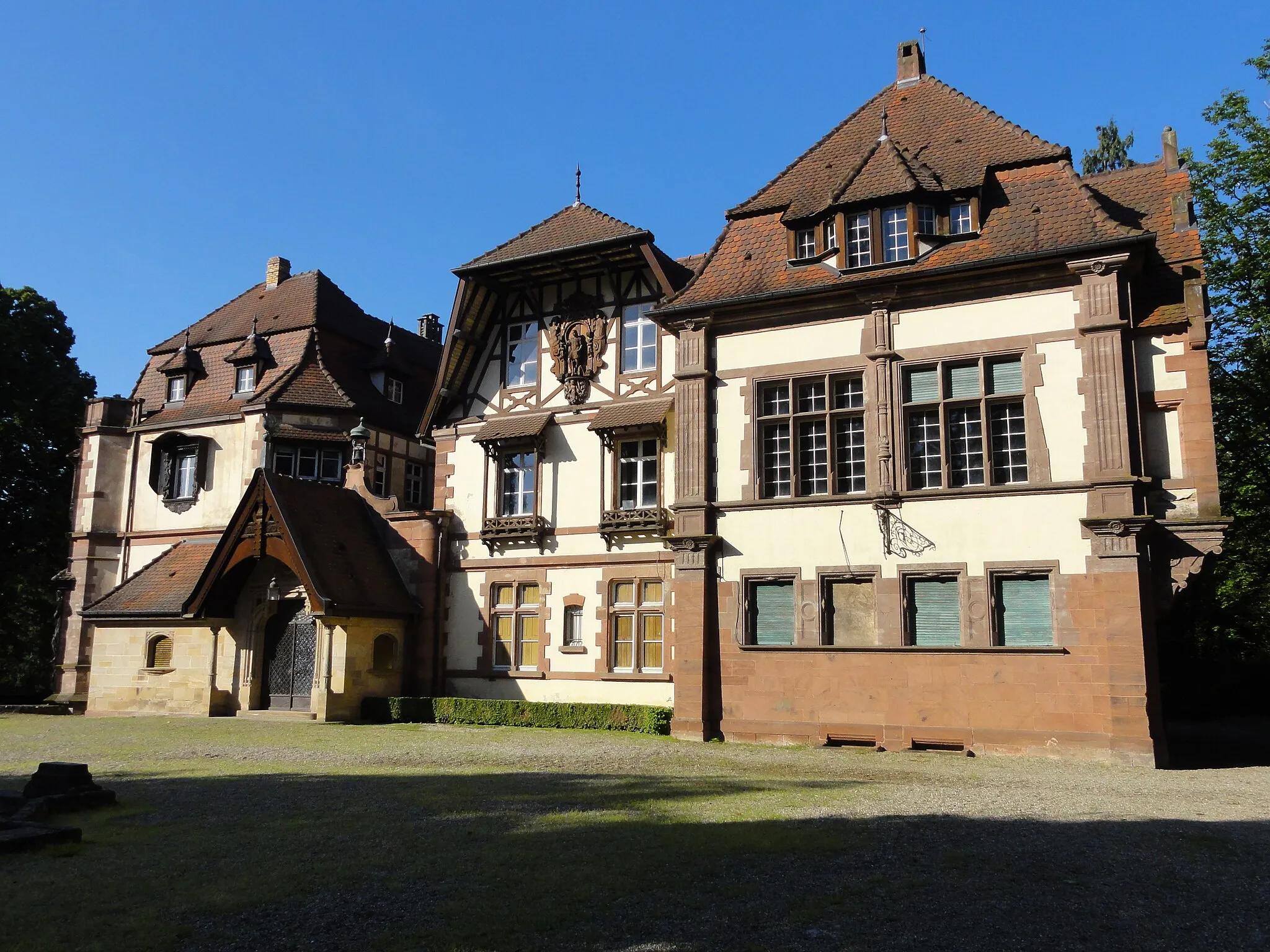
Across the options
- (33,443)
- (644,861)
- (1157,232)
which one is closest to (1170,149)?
(1157,232)

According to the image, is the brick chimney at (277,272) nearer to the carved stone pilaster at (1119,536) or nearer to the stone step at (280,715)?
the stone step at (280,715)

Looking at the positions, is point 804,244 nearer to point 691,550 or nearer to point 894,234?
point 894,234

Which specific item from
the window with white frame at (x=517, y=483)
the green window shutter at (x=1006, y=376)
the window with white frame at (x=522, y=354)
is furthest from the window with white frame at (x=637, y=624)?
the green window shutter at (x=1006, y=376)

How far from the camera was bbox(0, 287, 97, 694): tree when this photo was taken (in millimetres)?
37625

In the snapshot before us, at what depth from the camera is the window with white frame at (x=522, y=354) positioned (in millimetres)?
27047

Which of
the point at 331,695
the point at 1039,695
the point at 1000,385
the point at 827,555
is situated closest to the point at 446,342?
the point at 331,695

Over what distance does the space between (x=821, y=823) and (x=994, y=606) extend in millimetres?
9284

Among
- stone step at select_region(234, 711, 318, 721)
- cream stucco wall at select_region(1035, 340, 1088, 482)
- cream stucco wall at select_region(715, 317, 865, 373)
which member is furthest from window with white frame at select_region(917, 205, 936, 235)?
stone step at select_region(234, 711, 318, 721)

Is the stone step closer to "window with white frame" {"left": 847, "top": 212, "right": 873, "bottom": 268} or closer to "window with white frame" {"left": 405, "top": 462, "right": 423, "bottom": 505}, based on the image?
"window with white frame" {"left": 405, "top": 462, "right": 423, "bottom": 505}

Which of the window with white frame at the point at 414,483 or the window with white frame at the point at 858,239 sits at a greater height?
the window with white frame at the point at 858,239

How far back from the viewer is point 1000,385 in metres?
19.5

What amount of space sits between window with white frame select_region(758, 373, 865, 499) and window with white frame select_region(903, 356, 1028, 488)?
1085 mm

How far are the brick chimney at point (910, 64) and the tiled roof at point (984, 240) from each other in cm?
428

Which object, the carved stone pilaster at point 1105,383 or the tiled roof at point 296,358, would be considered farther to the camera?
the tiled roof at point 296,358
